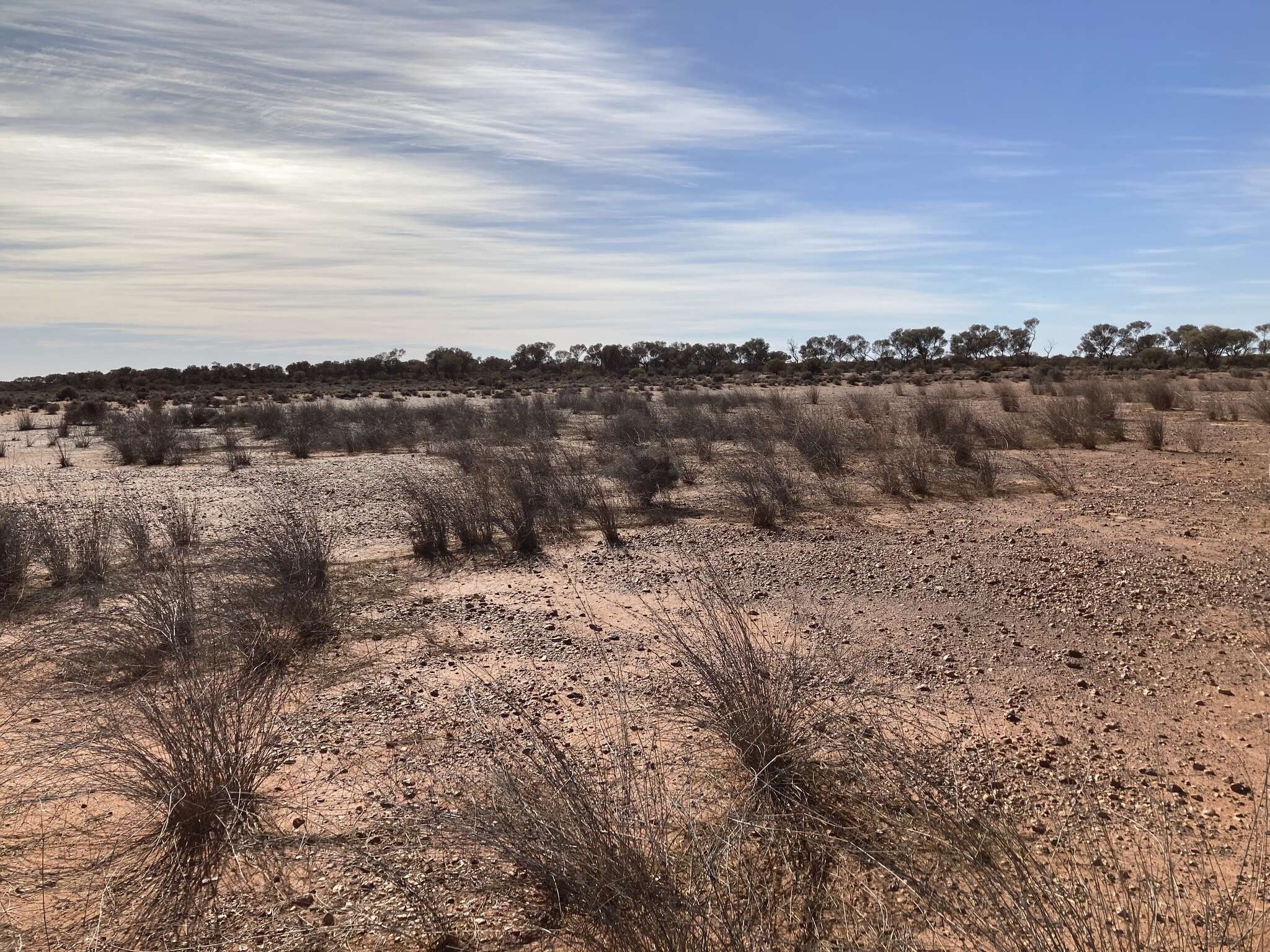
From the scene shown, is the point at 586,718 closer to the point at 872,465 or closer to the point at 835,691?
the point at 835,691

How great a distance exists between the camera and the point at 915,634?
716 cm

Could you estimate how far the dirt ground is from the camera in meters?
4.68

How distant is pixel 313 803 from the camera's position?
4.60 m

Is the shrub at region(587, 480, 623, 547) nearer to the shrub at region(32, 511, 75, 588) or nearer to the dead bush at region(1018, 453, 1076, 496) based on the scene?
the shrub at region(32, 511, 75, 588)

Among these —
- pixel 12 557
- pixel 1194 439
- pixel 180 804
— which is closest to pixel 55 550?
pixel 12 557

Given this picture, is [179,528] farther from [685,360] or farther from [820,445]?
[685,360]

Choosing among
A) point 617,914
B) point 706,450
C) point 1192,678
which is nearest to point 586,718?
point 617,914

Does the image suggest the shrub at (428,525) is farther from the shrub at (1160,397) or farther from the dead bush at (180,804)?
the shrub at (1160,397)

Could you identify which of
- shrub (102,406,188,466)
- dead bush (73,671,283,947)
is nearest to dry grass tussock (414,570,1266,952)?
dead bush (73,671,283,947)

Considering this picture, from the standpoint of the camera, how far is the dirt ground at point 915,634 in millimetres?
4684

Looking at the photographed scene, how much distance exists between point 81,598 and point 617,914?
7.80 meters

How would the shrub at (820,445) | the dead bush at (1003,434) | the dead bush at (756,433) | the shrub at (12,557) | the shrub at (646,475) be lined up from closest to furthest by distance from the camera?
the shrub at (12,557) → the shrub at (646,475) → the shrub at (820,445) → the dead bush at (1003,434) → the dead bush at (756,433)

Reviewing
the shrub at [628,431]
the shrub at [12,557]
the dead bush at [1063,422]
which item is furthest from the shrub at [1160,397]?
the shrub at [12,557]

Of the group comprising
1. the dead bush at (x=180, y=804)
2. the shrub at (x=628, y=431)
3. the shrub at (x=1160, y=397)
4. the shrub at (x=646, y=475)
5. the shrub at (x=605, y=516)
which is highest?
the shrub at (x=1160, y=397)
